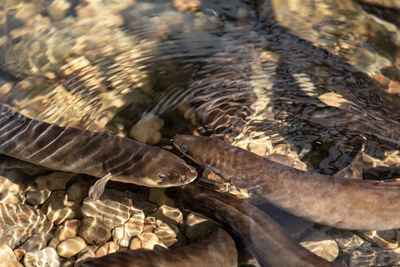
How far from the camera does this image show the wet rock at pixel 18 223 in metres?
4.65

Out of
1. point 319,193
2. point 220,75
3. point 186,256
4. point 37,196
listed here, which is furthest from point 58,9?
point 319,193

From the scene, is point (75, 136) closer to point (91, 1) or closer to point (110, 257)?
point (110, 257)

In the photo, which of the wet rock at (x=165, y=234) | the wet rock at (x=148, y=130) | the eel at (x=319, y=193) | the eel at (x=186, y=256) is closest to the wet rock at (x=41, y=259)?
the eel at (x=186, y=256)

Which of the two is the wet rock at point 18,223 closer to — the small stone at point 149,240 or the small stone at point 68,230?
the small stone at point 68,230

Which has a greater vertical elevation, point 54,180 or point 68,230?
point 54,180

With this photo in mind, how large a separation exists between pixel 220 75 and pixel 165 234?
100 inches

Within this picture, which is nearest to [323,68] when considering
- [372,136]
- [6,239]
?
[372,136]

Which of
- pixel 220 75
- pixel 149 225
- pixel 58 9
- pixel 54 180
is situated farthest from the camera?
pixel 58 9

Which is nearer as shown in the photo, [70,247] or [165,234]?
[70,247]

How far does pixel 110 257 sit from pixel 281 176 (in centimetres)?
230

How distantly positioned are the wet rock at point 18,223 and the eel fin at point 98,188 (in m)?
0.81

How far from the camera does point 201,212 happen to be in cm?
468

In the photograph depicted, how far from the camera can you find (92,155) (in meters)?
5.02

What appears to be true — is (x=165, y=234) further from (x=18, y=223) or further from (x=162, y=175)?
(x=18, y=223)
